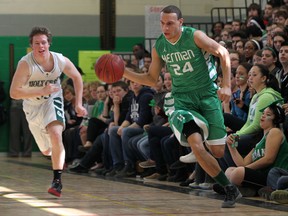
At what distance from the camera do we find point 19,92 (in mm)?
7516

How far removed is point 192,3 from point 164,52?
32.5 ft

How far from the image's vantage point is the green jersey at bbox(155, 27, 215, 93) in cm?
677

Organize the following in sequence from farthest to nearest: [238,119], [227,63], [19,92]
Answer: [238,119] → [19,92] → [227,63]

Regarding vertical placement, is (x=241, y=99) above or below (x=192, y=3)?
below

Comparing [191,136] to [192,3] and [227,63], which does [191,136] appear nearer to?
[227,63]

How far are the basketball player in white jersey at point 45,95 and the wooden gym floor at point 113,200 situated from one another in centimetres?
47

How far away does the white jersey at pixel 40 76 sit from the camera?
775 cm

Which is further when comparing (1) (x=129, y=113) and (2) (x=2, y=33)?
(2) (x=2, y=33)

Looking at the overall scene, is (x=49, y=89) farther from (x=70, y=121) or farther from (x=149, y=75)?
(x=70, y=121)

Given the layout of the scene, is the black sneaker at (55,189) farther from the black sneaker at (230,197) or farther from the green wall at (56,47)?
the green wall at (56,47)

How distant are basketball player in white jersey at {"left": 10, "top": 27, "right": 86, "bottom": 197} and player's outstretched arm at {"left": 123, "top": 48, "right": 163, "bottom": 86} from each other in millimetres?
784

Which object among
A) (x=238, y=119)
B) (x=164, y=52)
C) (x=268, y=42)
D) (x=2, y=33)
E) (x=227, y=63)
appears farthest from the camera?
(x=2, y=33)

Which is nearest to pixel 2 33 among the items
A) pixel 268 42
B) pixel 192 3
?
pixel 192 3

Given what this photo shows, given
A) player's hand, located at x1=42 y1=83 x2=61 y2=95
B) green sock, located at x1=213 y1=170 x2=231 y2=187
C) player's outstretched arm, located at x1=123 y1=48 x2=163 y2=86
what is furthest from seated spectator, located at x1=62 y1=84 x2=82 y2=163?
green sock, located at x1=213 y1=170 x2=231 y2=187
